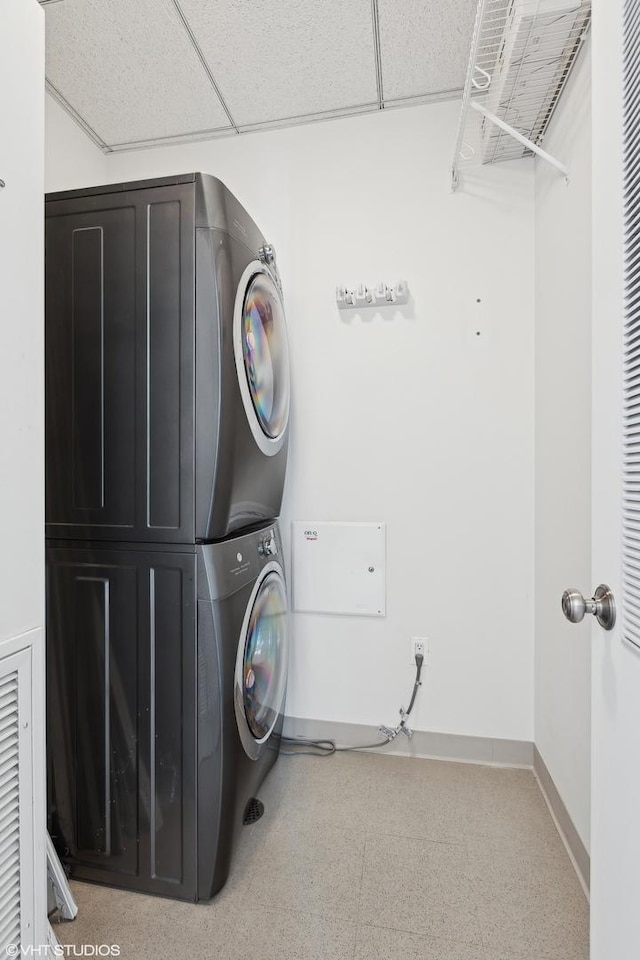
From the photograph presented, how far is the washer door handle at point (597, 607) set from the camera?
751mm

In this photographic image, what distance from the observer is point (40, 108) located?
93 cm

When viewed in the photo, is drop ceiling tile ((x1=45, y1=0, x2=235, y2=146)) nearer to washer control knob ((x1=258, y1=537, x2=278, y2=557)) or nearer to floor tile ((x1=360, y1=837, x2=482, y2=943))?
washer control knob ((x1=258, y1=537, x2=278, y2=557))

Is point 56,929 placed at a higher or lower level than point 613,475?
lower

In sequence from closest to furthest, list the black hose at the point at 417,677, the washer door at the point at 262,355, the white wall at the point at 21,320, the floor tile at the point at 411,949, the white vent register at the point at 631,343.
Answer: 1. the white vent register at the point at 631,343
2. the white wall at the point at 21,320
3. the floor tile at the point at 411,949
4. the washer door at the point at 262,355
5. the black hose at the point at 417,677

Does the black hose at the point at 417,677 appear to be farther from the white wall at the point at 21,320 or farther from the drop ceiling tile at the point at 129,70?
the drop ceiling tile at the point at 129,70

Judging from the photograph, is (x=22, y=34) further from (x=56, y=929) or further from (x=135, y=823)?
(x=56, y=929)

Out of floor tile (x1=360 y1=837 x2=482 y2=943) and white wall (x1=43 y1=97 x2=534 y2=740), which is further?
white wall (x1=43 y1=97 x2=534 y2=740)

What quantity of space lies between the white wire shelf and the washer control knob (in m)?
1.48

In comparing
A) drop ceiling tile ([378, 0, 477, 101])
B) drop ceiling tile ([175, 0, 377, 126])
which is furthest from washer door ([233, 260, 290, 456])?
drop ceiling tile ([378, 0, 477, 101])

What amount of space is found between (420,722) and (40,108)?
221 cm

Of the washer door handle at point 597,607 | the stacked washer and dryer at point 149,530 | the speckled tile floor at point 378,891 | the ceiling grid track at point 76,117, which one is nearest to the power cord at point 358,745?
the speckled tile floor at point 378,891

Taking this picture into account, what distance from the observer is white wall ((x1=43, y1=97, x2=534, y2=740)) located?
6.20ft

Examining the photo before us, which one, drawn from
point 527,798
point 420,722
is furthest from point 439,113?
point 527,798

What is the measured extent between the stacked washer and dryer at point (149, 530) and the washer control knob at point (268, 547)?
0.47 feet
